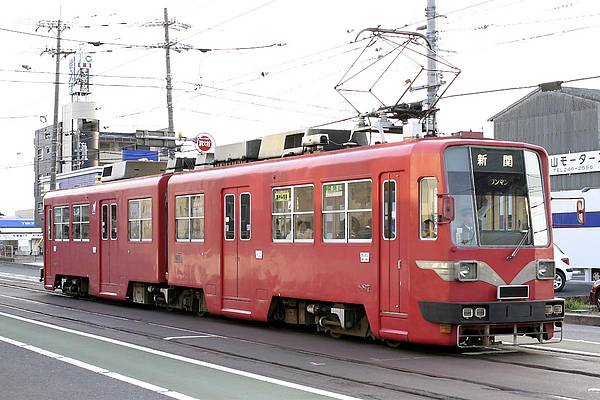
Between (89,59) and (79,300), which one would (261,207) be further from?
(89,59)

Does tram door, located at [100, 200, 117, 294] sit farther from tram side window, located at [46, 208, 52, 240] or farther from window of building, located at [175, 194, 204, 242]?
tram side window, located at [46, 208, 52, 240]

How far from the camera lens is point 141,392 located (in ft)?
32.1

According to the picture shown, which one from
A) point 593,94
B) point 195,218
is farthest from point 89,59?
point 195,218

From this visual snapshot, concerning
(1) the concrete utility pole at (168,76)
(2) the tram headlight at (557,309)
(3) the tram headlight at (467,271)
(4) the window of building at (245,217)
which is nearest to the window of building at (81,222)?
(4) the window of building at (245,217)

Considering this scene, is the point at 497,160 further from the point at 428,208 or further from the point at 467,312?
the point at 467,312

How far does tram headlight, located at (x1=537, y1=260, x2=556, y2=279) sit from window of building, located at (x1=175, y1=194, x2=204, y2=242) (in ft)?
25.3

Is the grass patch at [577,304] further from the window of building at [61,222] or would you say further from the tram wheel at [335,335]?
the window of building at [61,222]

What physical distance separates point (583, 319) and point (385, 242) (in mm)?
7476

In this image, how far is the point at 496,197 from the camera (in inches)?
511

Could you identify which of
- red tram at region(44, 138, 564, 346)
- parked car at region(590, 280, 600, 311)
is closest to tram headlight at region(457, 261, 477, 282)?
red tram at region(44, 138, 564, 346)

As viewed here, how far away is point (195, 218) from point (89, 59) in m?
76.0

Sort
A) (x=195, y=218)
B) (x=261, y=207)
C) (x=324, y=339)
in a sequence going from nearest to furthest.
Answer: (x=324, y=339), (x=261, y=207), (x=195, y=218)

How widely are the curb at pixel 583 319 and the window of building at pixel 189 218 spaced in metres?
7.97

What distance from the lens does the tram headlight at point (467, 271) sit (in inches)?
487
